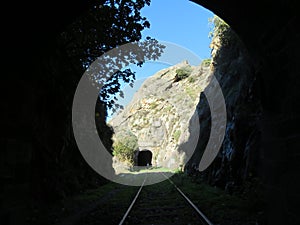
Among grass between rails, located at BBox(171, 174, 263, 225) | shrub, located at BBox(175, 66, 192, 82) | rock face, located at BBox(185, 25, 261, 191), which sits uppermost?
shrub, located at BBox(175, 66, 192, 82)

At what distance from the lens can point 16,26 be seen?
12.7ft

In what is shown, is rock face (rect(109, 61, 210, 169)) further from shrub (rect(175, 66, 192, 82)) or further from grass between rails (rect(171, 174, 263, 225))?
grass between rails (rect(171, 174, 263, 225))

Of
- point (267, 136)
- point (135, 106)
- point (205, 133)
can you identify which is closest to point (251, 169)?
point (267, 136)

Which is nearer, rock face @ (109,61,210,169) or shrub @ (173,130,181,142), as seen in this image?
shrub @ (173,130,181,142)

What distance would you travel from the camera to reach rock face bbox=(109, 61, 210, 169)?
45000 mm

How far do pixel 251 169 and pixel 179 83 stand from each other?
53.8 metres

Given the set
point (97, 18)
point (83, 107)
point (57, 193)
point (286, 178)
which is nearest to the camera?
point (286, 178)

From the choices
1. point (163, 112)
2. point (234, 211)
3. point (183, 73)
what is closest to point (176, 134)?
point (163, 112)

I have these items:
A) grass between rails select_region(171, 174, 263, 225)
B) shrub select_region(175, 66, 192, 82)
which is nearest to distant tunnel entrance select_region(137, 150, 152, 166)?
shrub select_region(175, 66, 192, 82)

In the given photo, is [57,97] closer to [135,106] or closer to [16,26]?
[16,26]

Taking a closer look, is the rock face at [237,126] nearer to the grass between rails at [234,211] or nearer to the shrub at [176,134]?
the grass between rails at [234,211]

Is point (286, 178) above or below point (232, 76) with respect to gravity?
below

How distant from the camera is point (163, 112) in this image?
54781 millimetres

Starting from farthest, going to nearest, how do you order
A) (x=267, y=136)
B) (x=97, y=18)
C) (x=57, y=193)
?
(x=57, y=193) < (x=97, y=18) < (x=267, y=136)
